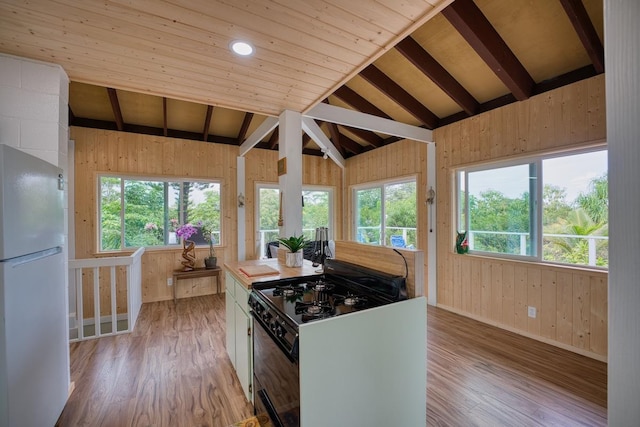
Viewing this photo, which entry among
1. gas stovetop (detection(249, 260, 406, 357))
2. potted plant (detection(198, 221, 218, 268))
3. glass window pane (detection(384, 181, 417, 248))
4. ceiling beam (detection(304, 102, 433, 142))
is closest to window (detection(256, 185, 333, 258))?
potted plant (detection(198, 221, 218, 268))

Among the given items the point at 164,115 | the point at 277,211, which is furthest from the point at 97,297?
the point at 277,211

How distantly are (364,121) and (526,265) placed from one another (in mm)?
2503

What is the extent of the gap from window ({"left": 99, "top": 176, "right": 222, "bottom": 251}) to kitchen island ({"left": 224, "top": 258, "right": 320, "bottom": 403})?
268 centimetres

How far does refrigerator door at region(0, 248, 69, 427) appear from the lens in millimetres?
1194

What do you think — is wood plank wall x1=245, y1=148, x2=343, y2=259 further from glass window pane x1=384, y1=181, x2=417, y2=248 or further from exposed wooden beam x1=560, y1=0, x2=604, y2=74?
exposed wooden beam x1=560, y1=0, x2=604, y2=74

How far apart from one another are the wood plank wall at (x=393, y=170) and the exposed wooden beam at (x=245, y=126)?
2.34 meters

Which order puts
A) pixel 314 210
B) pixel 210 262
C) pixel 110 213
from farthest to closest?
pixel 314 210 → pixel 210 262 → pixel 110 213

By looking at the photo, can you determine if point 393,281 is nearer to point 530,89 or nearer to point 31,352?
point 31,352

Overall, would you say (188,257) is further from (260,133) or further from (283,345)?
(283,345)

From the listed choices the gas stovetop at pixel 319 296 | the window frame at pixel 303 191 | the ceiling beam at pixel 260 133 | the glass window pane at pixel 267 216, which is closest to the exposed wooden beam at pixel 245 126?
the ceiling beam at pixel 260 133

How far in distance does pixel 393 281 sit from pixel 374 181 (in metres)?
3.97

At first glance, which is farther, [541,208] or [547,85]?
[541,208]

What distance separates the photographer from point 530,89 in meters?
2.93

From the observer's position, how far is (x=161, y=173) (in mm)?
4488
